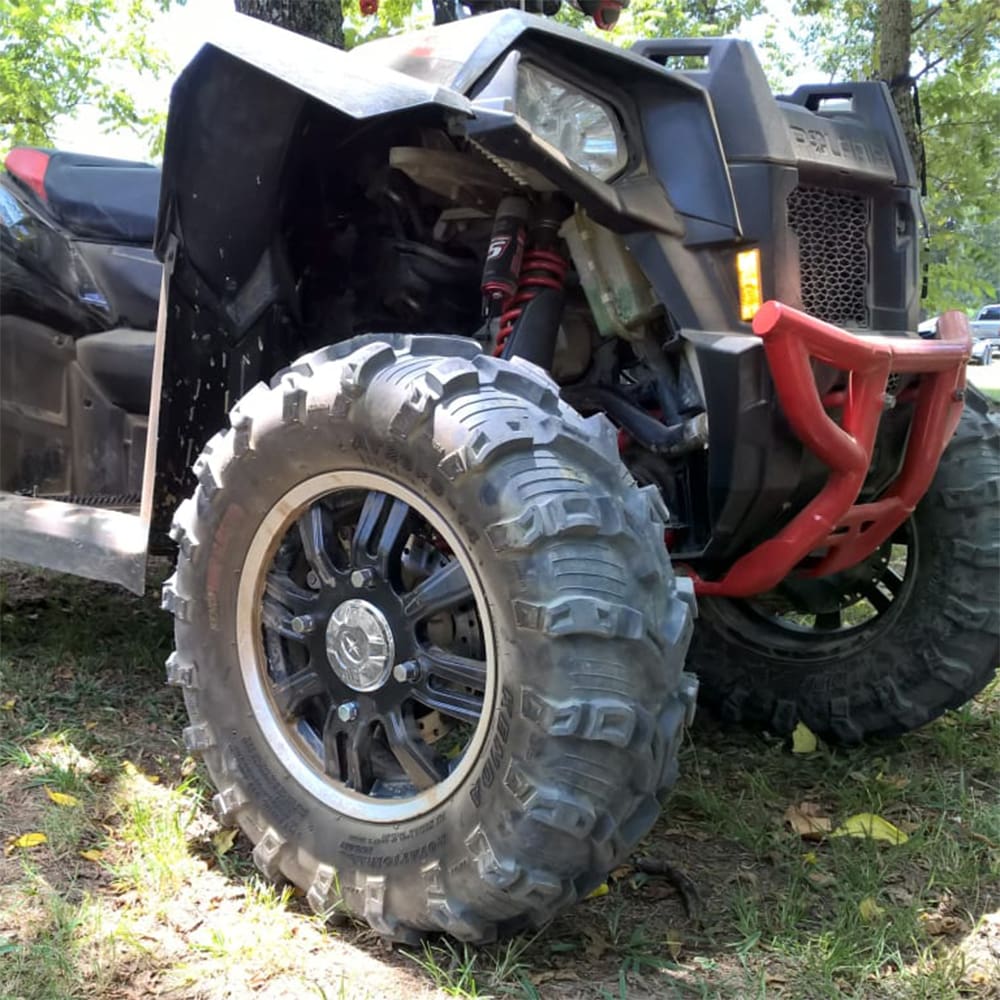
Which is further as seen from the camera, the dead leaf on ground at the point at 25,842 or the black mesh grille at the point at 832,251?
the black mesh grille at the point at 832,251

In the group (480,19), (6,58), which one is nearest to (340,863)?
(480,19)

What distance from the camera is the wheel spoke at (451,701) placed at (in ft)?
6.93

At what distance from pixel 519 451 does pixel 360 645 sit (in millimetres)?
593

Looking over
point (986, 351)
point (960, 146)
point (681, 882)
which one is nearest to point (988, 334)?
point (986, 351)

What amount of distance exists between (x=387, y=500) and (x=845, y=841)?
4.67ft

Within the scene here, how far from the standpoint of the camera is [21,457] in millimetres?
3912

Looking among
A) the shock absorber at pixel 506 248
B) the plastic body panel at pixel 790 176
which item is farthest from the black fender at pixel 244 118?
the plastic body panel at pixel 790 176

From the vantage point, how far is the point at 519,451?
198 centimetres

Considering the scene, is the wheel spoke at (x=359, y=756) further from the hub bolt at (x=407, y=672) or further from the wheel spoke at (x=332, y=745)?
the hub bolt at (x=407, y=672)

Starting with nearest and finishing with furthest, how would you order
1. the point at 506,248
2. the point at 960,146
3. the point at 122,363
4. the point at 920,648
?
the point at 506,248, the point at 920,648, the point at 122,363, the point at 960,146

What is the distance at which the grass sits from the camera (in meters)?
2.03

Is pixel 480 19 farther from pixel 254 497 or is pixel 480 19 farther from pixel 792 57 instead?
pixel 792 57

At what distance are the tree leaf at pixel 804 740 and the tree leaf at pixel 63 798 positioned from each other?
205 centimetres

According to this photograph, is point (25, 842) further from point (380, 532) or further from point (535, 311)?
point (535, 311)
